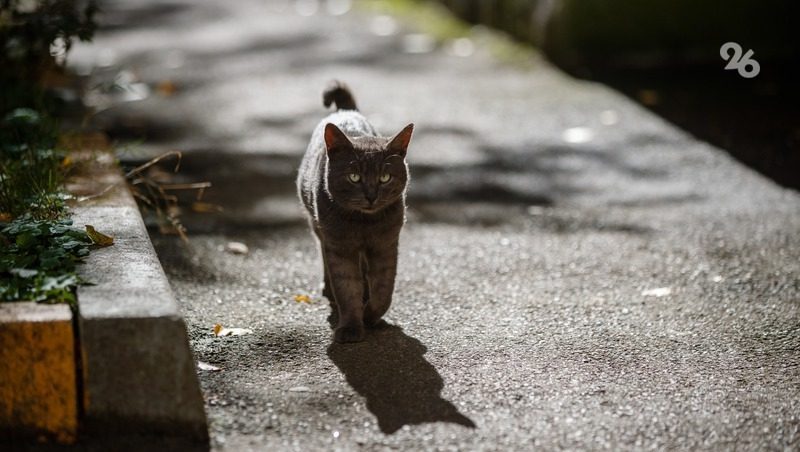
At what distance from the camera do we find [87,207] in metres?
4.26

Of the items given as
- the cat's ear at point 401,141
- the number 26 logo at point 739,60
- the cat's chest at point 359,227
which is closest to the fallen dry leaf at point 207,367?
the cat's chest at point 359,227

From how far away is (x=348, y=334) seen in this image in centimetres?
402

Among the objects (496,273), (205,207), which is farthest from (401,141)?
(205,207)

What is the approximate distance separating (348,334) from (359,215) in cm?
47

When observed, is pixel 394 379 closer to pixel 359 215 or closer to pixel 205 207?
pixel 359 215

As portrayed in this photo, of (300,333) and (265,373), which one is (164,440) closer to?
(265,373)

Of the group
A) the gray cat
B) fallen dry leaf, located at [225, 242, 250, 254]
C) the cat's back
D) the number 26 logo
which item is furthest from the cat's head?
the number 26 logo

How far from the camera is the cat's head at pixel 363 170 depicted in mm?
3900

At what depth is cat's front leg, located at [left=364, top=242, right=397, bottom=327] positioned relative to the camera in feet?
13.4

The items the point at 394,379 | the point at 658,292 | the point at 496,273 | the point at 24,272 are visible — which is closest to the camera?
the point at 24,272

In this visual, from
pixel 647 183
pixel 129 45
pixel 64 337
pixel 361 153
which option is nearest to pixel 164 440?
pixel 64 337

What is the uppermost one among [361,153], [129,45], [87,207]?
[361,153]

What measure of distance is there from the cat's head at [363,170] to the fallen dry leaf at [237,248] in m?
1.30

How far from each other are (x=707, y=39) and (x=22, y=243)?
22.7 ft
